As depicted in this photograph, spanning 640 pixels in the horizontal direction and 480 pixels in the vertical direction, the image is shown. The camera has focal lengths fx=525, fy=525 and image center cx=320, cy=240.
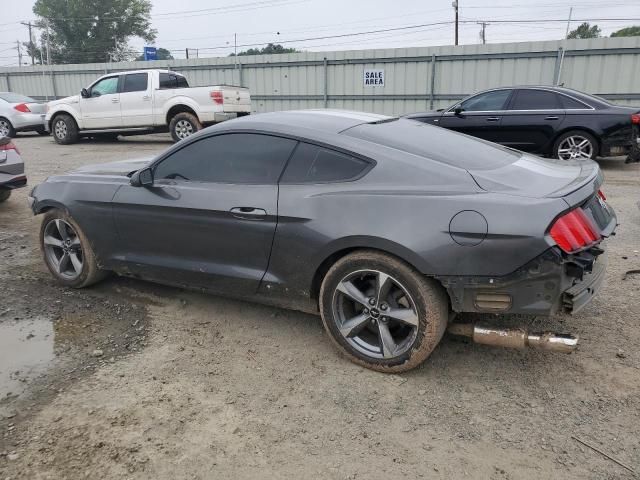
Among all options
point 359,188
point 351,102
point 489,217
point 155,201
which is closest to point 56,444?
point 155,201

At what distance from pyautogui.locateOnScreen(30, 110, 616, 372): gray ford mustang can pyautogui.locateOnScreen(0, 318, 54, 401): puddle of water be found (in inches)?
28.1

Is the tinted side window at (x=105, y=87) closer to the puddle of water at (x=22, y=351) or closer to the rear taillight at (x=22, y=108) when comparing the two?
the rear taillight at (x=22, y=108)

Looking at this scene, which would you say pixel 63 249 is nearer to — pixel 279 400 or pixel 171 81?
pixel 279 400

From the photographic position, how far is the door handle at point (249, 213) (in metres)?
3.35

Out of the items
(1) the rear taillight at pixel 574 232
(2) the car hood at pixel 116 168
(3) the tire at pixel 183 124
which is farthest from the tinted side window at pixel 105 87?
(1) the rear taillight at pixel 574 232

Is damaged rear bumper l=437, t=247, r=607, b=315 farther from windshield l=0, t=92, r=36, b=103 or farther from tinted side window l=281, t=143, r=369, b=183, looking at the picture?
windshield l=0, t=92, r=36, b=103

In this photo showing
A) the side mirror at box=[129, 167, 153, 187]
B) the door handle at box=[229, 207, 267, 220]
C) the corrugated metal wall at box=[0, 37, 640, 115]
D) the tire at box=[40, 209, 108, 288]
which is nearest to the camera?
the door handle at box=[229, 207, 267, 220]

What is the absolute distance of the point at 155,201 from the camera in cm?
380

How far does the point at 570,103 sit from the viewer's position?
952cm

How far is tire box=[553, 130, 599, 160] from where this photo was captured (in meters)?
9.45

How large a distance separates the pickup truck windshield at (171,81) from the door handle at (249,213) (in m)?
11.8

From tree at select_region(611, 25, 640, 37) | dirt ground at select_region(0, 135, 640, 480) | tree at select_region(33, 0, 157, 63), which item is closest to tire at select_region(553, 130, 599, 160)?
dirt ground at select_region(0, 135, 640, 480)

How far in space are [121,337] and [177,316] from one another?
0.44m

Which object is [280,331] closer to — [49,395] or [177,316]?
[177,316]
